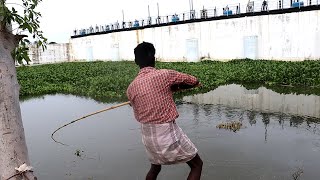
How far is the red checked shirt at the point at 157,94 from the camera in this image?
367 cm

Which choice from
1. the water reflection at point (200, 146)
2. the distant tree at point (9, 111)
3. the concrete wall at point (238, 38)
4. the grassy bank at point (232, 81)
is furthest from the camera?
the concrete wall at point (238, 38)

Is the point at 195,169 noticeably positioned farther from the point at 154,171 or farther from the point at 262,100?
the point at 262,100

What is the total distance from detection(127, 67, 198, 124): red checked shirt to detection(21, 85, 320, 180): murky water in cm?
233

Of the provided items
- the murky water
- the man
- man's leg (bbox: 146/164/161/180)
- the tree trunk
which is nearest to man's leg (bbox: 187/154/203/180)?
the man

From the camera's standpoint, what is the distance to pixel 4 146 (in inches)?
140

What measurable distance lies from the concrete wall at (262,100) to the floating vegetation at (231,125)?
2343 millimetres

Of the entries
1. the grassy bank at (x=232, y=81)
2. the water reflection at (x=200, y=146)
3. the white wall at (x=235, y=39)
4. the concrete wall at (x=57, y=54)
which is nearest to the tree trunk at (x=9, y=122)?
the water reflection at (x=200, y=146)

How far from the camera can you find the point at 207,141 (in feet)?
26.1

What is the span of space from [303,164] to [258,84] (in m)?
11.5

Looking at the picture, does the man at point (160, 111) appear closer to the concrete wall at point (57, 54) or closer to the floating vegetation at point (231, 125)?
the floating vegetation at point (231, 125)

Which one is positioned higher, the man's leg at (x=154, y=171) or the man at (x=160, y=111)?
the man at (x=160, y=111)

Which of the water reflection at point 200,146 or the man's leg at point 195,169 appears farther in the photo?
the water reflection at point 200,146

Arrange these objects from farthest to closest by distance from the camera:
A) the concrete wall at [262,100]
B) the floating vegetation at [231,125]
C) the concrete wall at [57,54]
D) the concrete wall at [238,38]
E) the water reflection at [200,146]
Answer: the concrete wall at [57,54] → the concrete wall at [238,38] → the concrete wall at [262,100] → the floating vegetation at [231,125] → the water reflection at [200,146]

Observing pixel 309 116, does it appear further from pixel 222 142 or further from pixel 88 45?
pixel 88 45
